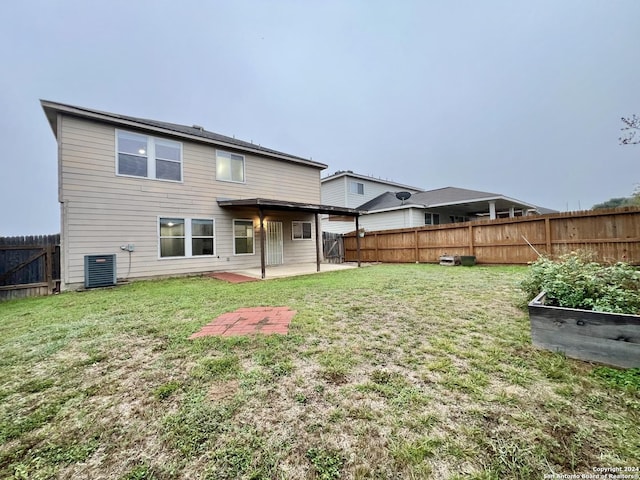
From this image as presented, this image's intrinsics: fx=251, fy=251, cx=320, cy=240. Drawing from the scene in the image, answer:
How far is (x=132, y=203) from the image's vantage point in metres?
7.88

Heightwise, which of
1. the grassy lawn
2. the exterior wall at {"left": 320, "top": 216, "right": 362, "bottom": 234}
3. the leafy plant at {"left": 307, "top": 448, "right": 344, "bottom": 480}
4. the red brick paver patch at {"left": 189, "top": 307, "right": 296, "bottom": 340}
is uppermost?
the exterior wall at {"left": 320, "top": 216, "right": 362, "bottom": 234}

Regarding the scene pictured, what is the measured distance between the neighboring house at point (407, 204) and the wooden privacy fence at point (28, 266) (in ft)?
35.1

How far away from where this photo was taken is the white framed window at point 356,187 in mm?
18062

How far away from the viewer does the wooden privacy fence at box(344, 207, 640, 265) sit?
7023mm

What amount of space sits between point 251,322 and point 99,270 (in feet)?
20.4

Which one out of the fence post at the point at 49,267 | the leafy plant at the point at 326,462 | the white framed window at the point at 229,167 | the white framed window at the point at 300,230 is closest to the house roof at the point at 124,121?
the white framed window at the point at 229,167

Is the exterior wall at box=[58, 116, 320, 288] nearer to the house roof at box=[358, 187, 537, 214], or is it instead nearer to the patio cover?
the patio cover

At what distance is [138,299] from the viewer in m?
5.44

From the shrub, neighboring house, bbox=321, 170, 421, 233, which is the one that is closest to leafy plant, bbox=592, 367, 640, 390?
the shrub

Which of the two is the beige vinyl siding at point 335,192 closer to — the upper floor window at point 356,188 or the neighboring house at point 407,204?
the neighboring house at point 407,204

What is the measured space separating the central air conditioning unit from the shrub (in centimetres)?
970

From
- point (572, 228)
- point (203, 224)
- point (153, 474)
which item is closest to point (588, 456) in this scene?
point (153, 474)

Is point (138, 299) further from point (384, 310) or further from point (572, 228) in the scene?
point (572, 228)

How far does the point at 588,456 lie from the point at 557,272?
8.71ft
